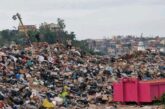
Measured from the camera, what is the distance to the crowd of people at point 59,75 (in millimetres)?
15906

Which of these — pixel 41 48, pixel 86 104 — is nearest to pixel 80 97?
pixel 86 104

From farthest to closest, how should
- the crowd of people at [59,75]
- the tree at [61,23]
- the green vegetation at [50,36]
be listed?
the tree at [61,23] < the green vegetation at [50,36] < the crowd of people at [59,75]

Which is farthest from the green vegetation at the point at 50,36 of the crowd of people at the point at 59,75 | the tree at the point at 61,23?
the crowd of people at the point at 59,75

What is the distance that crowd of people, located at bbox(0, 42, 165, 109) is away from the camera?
52.2 ft

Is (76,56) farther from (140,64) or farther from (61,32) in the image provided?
(61,32)

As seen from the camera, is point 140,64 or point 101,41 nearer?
point 140,64

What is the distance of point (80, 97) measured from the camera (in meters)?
17.7

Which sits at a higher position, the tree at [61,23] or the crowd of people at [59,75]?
the tree at [61,23]

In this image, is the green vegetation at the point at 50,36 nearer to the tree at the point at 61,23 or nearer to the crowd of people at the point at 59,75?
the tree at the point at 61,23

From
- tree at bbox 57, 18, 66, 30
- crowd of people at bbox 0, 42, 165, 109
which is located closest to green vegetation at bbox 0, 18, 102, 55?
tree at bbox 57, 18, 66, 30

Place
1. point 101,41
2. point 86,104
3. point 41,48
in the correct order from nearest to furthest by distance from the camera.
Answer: point 86,104 < point 41,48 < point 101,41

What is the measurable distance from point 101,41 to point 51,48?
94.9 metres

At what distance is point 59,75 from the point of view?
794 inches

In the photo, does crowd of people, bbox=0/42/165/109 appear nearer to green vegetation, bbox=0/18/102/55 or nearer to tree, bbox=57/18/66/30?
green vegetation, bbox=0/18/102/55
